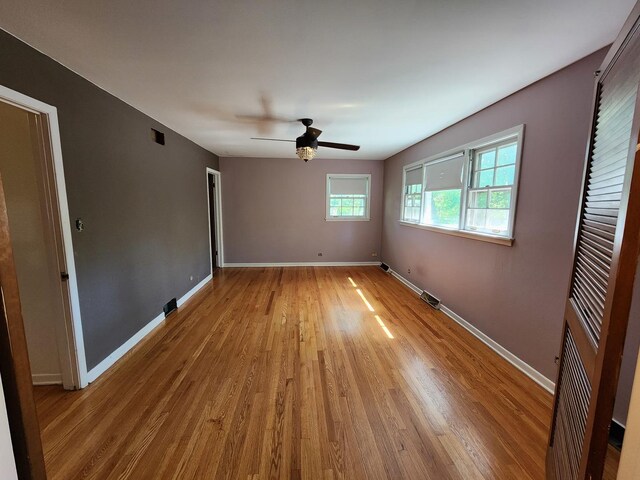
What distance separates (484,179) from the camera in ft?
9.48

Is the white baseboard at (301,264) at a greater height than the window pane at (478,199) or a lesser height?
lesser

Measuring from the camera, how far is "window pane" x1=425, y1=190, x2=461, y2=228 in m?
3.39

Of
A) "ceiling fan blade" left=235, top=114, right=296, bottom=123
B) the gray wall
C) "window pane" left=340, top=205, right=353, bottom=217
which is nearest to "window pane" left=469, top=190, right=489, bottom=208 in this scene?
"ceiling fan blade" left=235, top=114, right=296, bottom=123

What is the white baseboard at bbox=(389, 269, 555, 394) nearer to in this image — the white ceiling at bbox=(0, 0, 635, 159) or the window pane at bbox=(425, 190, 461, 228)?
the window pane at bbox=(425, 190, 461, 228)

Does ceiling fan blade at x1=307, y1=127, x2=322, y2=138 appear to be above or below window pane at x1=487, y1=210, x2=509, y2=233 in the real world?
above

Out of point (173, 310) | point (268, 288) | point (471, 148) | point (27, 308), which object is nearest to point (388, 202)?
point (471, 148)

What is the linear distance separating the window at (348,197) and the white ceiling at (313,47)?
3.21 m

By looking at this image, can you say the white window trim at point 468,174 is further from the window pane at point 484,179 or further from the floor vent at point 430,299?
the floor vent at point 430,299

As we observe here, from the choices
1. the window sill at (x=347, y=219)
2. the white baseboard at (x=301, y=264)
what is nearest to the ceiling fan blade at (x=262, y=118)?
the window sill at (x=347, y=219)

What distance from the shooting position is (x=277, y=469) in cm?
143

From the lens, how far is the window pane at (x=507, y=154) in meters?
2.47

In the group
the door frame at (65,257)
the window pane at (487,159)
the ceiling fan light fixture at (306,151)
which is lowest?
the door frame at (65,257)

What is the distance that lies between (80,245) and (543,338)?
3.68m

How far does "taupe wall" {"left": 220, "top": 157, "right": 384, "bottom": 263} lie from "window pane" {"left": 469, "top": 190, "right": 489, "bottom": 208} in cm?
304
